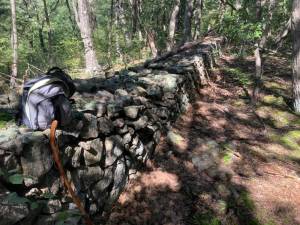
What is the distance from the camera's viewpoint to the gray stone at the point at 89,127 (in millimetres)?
4711

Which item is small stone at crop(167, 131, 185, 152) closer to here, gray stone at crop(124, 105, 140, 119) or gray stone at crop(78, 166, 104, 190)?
gray stone at crop(124, 105, 140, 119)

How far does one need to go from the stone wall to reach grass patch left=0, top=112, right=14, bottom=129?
0.31 m

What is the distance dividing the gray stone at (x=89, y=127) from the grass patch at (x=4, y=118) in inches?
38.7

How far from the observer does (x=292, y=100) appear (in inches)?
390

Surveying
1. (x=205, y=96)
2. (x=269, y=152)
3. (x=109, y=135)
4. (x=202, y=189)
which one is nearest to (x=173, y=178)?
(x=202, y=189)

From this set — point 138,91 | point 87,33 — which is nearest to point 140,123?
point 138,91

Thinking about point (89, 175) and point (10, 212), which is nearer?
point (10, 212)

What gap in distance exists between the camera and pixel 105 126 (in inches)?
204

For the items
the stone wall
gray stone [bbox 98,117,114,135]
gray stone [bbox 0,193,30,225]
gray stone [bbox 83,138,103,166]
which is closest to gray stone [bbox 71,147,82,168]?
the stone wall

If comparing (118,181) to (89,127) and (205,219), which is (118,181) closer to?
(89,127)

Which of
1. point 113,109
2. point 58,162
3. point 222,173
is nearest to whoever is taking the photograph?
point 58,162

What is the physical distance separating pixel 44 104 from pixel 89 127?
0.91 meters

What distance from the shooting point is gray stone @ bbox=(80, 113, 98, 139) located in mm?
4711

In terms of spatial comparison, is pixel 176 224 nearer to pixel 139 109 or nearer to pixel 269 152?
pixel 139 109
